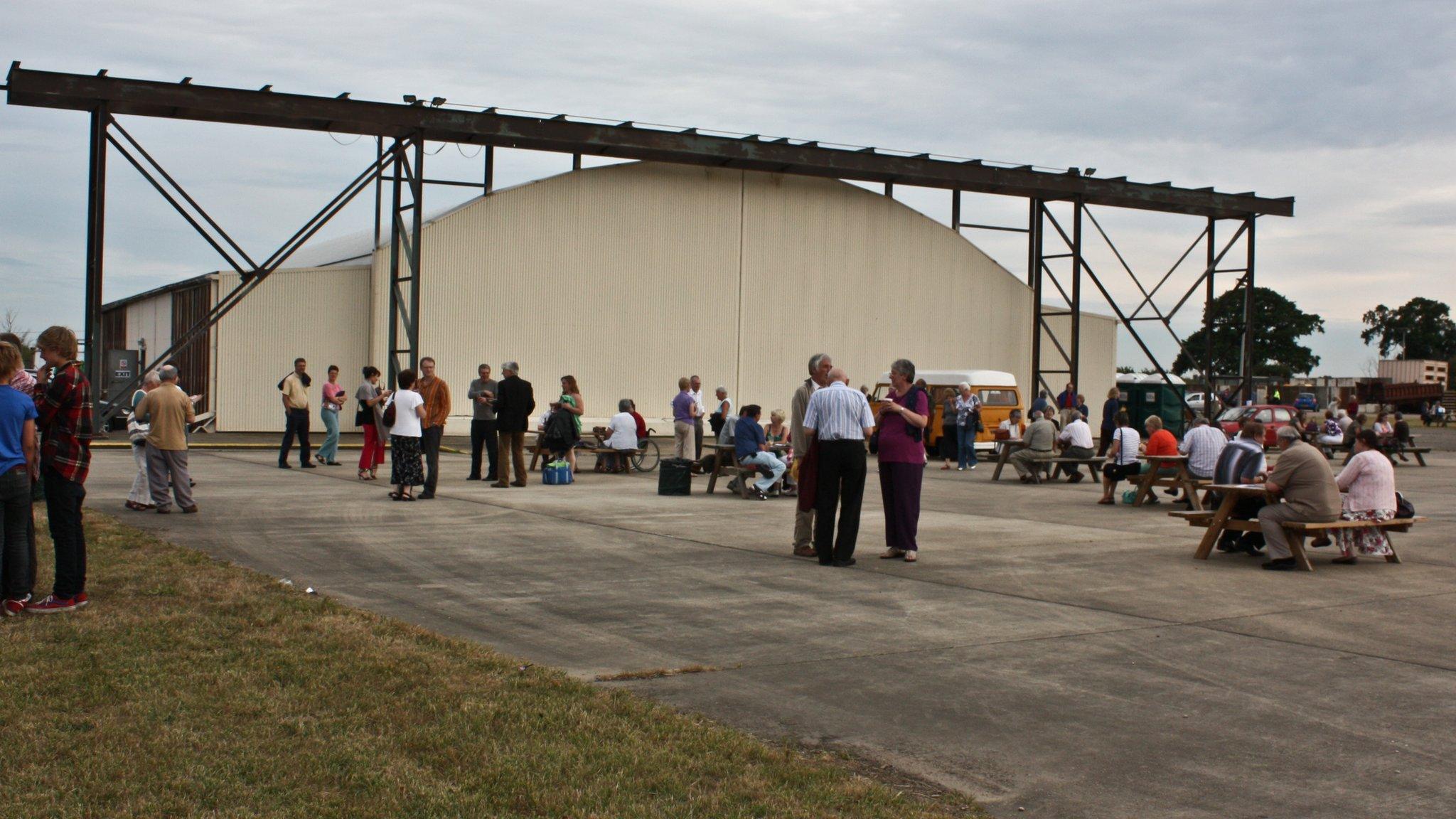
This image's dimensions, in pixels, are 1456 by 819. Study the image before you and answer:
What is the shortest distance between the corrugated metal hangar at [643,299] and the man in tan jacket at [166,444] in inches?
682

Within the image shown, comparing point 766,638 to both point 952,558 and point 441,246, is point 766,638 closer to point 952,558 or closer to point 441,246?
point 952,558

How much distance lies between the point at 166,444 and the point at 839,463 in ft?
22.5

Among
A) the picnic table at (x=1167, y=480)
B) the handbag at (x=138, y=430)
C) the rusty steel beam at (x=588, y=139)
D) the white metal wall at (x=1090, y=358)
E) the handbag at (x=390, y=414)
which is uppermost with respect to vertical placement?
the rusty steel beam at (x=588, y=139)

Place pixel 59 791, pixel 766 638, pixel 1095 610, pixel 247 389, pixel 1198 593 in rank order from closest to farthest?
pixel 59 791 → pixel 766 638 → pixel 1095 610 → pixel 1198 593 → pixel 247 389

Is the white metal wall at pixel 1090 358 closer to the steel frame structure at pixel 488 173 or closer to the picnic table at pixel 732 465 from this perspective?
the steel frame structure at pixel 488 173

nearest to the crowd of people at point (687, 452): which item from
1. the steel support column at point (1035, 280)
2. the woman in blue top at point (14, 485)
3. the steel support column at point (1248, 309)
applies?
the woman in blue top at point (14, 485)

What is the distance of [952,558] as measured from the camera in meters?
11.4

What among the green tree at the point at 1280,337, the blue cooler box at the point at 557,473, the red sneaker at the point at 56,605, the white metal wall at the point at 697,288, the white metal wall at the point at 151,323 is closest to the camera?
the red sneaker at the point at 56,605

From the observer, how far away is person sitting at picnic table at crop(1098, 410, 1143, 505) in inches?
687

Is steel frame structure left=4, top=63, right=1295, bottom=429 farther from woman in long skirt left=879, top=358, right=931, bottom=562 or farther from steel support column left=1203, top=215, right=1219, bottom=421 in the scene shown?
woman in long skirt left=879, top=358, right=931, bottom=562

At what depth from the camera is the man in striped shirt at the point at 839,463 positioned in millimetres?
10844

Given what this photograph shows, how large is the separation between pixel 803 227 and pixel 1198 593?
2710 cm

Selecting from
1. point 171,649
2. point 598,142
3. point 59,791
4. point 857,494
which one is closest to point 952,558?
point 857,494

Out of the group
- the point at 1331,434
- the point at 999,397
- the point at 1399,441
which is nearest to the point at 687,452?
the point at 999,397
